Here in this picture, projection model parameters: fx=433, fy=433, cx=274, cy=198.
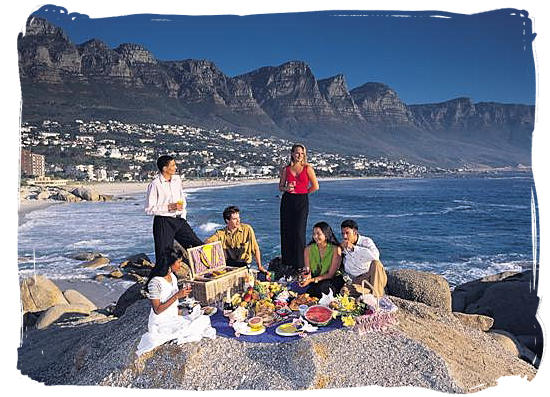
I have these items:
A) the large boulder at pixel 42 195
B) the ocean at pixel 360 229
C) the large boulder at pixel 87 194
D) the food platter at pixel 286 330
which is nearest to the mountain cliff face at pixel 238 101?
the ocean at pixel 360 229

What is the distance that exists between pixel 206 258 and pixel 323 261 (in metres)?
1.33

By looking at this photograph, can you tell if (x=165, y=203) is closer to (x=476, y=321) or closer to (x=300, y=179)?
(x=300, y=179)

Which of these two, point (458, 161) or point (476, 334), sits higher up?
point (458, 161)

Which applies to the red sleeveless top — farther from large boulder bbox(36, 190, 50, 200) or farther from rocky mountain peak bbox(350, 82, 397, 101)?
large boulder bbox(36, 190, 50, 200)

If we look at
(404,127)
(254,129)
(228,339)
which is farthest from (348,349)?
(404,127)

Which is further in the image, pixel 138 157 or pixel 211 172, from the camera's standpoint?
pixel 211 172

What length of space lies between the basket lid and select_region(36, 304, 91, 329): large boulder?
2333mm

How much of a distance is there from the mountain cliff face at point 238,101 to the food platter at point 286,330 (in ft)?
9.47

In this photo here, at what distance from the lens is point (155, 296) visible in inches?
148

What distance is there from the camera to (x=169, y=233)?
4.99 metres

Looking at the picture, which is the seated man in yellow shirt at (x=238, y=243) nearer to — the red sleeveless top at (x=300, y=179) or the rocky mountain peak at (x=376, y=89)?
the red sleeveless top at (x=300, y=179)

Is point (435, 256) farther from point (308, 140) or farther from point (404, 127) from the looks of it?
point (308, 140)

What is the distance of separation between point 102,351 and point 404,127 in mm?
16615

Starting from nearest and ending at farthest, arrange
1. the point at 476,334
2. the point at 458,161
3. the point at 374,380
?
the point at 374,380 < the point at 476,334 < the point at 458,161
